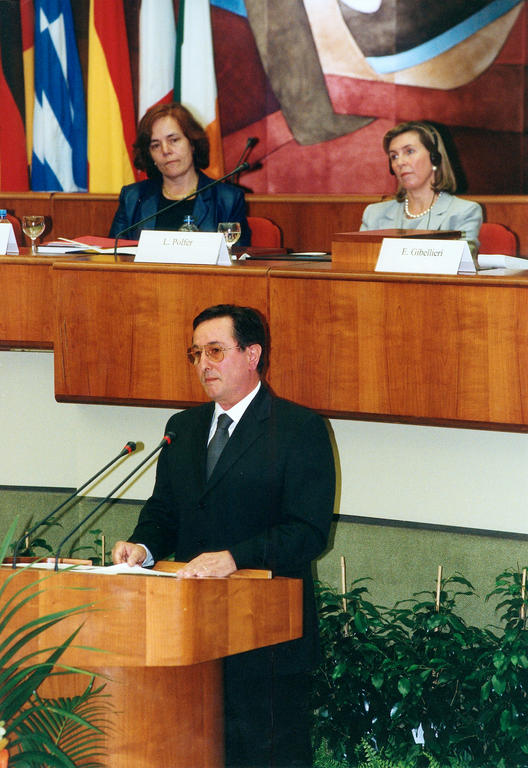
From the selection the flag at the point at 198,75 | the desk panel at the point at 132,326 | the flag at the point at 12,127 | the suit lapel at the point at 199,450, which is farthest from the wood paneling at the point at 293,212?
the suit lapel at the point at 199,450

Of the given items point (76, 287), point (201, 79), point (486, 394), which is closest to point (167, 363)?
point (76, 287)

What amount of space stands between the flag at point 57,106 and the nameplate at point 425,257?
3.84 meters

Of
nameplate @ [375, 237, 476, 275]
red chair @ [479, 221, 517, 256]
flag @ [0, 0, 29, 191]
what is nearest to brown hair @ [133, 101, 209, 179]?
red chair @ [479, 221, 517, 256]

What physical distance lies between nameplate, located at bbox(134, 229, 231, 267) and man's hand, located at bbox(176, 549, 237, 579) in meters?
1.10

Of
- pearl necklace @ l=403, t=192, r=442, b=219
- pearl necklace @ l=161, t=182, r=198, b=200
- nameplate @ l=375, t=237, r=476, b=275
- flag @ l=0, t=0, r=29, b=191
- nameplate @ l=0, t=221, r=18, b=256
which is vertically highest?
flag @ l=0, t=0, r=29, b=191

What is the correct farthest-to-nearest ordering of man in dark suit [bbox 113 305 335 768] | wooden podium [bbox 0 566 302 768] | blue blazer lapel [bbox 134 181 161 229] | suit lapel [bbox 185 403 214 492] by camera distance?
1. blue blazer lapel [bbox 134 181 161 229]
2. suit lapel [bbox 185 403 214 492]
3. man in dark suit [bbox 113 305 335 768]
4. wooden podium [bbox 0 566 302 768]

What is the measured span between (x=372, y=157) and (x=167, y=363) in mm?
3674

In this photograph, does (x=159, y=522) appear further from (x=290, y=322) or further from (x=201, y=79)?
(x=201, y=79)

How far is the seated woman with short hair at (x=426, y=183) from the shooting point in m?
3.87

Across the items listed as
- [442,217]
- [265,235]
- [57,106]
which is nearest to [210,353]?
[442,217]

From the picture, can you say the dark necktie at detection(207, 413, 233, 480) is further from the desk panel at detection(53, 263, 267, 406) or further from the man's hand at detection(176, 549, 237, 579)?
the desk panel at detection(53, 263, 267, 406)

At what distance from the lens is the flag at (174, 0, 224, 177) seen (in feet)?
20.1

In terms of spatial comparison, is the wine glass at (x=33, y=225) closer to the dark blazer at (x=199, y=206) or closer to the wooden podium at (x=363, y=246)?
the dark blazer at (x=199, y=206)

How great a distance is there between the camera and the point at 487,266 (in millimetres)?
3225
